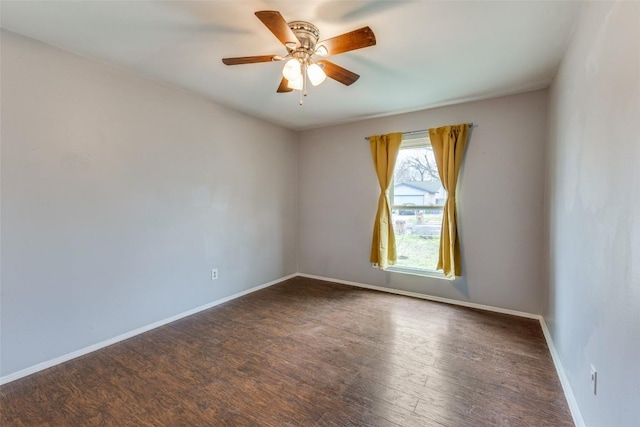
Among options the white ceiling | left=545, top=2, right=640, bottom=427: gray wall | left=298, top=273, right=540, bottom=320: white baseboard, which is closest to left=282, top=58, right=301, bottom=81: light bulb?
the white ceiling

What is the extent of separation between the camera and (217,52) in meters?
2.18

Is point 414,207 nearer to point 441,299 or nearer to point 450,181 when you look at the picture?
point 450,181

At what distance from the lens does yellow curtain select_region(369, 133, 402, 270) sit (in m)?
3.70

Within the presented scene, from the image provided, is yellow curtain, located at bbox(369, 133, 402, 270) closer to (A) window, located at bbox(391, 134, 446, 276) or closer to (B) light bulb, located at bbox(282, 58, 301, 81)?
(A) window, located at bbox(391, 134, 446, 276)

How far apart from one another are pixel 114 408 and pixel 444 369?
2245 millimetres

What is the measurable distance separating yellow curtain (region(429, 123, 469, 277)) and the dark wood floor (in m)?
0.63

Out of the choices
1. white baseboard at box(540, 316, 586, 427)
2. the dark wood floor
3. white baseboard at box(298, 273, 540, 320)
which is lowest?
the dark wood floor

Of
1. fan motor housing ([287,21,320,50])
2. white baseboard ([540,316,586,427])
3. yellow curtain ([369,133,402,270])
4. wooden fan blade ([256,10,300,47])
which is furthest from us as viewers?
yellow curtain ([369,133,402,270])

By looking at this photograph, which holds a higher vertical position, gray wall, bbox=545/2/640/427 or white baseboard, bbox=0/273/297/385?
gray wall, bbox=545/2/640/427

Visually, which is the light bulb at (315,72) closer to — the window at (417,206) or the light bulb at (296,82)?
the light bulb at (296,82)

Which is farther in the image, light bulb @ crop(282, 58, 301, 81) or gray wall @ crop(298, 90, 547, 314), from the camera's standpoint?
gray wall @ crop(298, 90, 547, 314)

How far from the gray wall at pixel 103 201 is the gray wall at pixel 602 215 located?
3.28 metres

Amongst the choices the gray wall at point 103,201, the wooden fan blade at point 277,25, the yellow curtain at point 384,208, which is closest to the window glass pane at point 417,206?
the yellow curtain at point 384,208

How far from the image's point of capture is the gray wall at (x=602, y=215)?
1.03 metres
